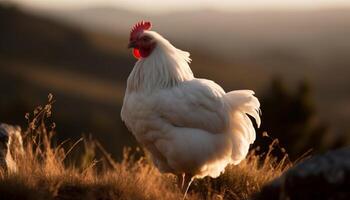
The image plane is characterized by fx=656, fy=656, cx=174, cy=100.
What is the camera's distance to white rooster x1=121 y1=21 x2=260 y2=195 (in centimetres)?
669

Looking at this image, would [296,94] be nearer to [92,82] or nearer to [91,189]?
[91,189]

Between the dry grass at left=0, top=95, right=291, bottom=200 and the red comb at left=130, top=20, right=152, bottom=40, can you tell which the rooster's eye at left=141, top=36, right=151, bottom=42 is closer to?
the red comb at left=130, top=20, right=152, bottom=40

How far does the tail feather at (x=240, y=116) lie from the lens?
284 inches

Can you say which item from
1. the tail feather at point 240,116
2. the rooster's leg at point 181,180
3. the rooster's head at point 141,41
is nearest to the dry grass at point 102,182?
the rooster's leg at point 181,180

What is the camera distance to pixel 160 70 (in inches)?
282

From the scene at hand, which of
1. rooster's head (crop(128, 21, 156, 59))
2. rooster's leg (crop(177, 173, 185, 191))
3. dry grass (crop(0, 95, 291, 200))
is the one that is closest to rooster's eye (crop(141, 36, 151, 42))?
rooster's head (crop(128, 21, 156, 59))

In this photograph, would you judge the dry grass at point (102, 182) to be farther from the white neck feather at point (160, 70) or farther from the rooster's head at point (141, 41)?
the rooster's head at point (141, 41)

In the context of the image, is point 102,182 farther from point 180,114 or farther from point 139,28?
point 139,28

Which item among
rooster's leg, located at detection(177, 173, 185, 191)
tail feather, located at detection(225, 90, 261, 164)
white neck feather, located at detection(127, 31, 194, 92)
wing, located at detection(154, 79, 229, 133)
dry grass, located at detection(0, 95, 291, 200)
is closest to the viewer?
dry grass, located at detection(0, 95, 291, 200)

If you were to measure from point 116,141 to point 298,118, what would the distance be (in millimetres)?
14764

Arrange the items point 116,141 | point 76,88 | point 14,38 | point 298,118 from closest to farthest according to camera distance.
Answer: point 298,118 < point 116,141 < point 76,88 < point 14,38

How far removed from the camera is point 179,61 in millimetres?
7402

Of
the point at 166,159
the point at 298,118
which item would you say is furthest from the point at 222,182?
the point at 298,118

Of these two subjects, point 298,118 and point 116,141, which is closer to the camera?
point 298,118
